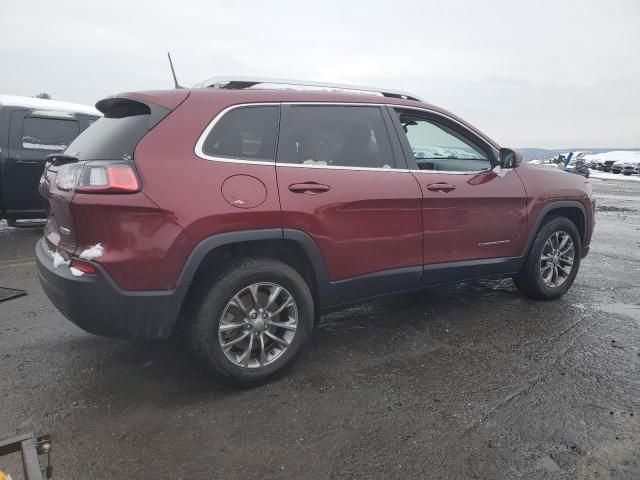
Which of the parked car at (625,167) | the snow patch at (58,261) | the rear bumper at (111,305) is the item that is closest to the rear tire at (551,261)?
the rear bumper at (111,305)

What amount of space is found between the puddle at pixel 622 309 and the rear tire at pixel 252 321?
302 centimetres

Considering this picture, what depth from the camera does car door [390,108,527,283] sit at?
3680mm

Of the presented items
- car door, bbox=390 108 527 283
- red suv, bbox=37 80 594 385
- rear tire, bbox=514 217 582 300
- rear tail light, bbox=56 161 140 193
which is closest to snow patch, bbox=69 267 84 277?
red suv, bbox=37 80 594 385

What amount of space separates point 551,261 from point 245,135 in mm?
3180

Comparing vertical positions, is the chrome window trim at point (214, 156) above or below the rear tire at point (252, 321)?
above

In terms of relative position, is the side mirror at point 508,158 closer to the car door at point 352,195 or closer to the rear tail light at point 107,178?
the car door at point 352,195

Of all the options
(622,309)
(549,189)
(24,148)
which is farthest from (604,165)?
(24,148)

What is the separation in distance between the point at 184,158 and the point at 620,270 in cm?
565

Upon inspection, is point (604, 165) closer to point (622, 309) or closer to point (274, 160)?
point (622, 309)

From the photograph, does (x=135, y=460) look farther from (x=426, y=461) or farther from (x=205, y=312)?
(x=426, y=461)

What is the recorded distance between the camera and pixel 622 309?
453 cm

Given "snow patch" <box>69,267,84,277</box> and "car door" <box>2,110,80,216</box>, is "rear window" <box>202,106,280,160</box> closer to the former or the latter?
"snow patch" <box>69,267,84,277</box>

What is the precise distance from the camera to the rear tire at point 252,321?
2.79m

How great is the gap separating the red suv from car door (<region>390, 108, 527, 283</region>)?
17mm
